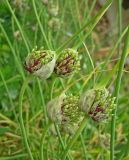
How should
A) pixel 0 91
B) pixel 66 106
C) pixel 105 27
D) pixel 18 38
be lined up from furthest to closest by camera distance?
pixel 105 27, pixel 0 91, pixel 18 38, pixel 66 106

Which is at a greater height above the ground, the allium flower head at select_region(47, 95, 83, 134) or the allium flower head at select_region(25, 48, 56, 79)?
the allium flower head at select_region(25, 48, 56, 79)

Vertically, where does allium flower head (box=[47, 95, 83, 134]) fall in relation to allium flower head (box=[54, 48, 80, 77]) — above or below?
below

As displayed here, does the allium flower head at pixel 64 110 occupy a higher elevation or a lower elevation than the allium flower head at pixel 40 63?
lower

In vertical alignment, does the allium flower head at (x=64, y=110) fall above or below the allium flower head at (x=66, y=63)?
below

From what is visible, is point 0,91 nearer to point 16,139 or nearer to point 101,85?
point 16,139

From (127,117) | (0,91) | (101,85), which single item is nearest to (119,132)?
(127,117)
